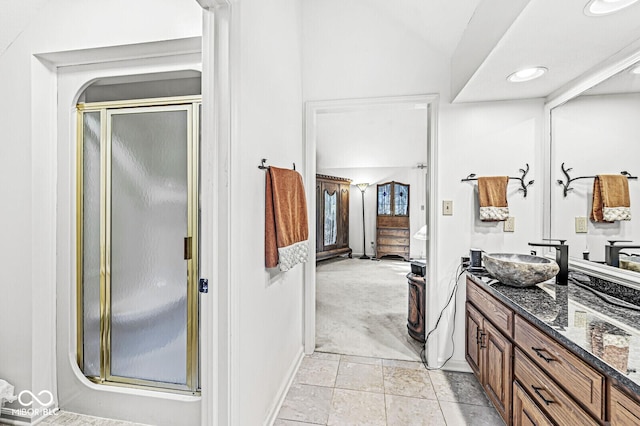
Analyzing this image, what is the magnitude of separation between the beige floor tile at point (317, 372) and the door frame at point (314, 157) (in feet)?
0.59

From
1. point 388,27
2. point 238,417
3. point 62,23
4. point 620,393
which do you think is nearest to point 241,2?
point 62,23

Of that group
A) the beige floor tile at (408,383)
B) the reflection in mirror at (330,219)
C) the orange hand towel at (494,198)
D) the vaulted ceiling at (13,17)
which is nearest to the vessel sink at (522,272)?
the orange hand towel at (494,198)

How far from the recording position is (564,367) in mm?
1159

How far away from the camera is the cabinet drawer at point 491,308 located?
65.1 inches

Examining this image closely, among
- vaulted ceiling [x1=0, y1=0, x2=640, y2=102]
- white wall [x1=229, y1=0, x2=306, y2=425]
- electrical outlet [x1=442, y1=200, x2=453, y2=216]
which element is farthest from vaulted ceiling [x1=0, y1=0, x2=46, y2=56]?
electrical outlet [x1=442, y1=200, x2=453, y2=216]

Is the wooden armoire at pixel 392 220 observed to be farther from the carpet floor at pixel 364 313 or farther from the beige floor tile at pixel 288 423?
the beige floor tile at pixel 288 423

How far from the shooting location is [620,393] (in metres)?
0.91

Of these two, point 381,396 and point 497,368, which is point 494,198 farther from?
point 381,396

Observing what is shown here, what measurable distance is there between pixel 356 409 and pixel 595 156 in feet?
7.17

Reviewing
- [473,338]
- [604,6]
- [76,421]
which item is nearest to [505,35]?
[604,6]

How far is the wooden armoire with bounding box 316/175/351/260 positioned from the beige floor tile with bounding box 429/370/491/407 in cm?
456

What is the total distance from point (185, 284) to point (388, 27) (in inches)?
98.8

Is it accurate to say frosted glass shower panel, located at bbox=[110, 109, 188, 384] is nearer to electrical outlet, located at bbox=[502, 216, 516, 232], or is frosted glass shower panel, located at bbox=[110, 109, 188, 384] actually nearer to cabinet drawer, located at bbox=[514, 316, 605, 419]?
cabinet drawer, located at bbox=[514, 316, 605, 419]

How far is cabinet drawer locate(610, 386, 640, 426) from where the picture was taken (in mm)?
850
